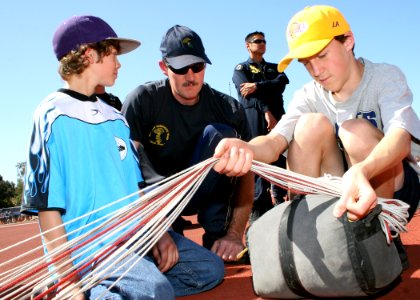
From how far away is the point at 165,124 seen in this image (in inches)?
137

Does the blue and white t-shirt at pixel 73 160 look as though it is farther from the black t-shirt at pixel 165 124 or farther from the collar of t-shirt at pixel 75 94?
the black t-shirt at pixel 165 124

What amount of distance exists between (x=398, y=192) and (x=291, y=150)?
2.00 feet

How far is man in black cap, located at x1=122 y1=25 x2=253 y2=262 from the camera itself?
3396 mm

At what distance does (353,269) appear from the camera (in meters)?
1.68

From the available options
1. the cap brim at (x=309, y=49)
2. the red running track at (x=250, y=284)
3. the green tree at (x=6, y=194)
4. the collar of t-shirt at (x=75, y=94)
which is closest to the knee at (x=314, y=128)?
the cap brim at (x=309, y=49)

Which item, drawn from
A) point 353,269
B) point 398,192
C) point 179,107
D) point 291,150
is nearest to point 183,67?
point 179,107

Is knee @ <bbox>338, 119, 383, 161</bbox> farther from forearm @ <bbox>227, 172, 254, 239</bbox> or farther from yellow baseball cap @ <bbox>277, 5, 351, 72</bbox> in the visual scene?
forearm @ <bbox>227, 172, 254, 239</bbox>

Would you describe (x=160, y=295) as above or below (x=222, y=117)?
below

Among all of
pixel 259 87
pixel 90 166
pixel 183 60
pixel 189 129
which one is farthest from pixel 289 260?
pixel 259 87

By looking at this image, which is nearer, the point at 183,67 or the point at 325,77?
the point at 325,77

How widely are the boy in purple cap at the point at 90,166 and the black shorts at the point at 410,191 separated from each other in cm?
111

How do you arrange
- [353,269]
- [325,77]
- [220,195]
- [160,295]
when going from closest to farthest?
[353,269] < [160,295] < [325,77] < [220,195]

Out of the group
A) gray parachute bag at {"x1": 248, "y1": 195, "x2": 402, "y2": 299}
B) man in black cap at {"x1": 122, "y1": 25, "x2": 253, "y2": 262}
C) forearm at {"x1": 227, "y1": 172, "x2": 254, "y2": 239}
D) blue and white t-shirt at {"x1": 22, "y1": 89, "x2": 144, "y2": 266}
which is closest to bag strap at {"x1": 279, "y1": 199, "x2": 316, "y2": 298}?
gray parachute bag at {"x1": 248, "y1": 195, "x2": 402, "y2": 299}

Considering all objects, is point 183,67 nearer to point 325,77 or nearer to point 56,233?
point 325,77
